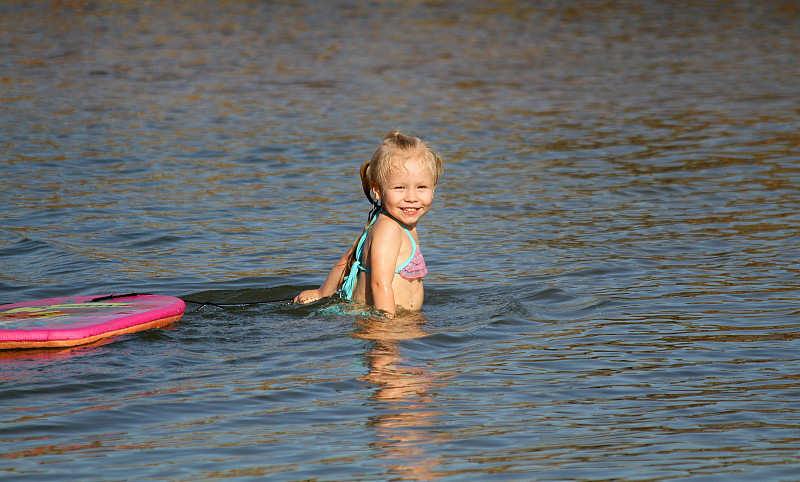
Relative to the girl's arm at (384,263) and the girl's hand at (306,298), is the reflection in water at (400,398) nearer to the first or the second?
the girl's arm at (384,263)

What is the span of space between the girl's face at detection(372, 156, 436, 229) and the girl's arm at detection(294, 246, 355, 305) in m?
0.61

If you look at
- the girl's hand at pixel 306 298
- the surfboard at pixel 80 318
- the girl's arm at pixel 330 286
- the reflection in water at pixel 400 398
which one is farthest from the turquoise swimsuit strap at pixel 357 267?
the surfboard at pixel 80 318

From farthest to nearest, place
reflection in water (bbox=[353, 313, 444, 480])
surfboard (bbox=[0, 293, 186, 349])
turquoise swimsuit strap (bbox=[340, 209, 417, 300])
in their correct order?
turquoise swimsuit strap (bbox=[340, 209, 417, 300]), surfboard (bbox=[0, 293, 186, 349]), reflection in water (bbox=[353, 313, 444, 480])

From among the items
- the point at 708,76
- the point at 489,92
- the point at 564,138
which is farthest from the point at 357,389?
the point at 708,76

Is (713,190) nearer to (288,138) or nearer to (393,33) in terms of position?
(288,138)

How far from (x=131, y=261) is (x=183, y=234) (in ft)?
2.96

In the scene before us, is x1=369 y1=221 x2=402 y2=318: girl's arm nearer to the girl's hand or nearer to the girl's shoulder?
Result: the girl's shoulder

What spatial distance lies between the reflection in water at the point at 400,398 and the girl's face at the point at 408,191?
0.64 meters

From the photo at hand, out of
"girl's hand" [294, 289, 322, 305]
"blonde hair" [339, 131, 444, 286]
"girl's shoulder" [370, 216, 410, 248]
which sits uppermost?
"blonde hair" [339, 131, 444, 286]

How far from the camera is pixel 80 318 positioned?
5.91m

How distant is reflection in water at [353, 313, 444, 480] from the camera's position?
13.8 ft

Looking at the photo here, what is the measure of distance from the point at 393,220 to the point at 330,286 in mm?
749

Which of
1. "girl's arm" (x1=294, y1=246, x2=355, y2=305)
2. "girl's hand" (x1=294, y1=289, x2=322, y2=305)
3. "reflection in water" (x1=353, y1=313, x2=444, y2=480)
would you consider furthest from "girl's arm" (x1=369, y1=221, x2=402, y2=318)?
"girl's hand" (x1=294, y1=289, x2=322, y2=305)

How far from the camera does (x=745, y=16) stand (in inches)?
1123
